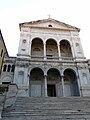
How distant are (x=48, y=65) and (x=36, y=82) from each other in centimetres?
323

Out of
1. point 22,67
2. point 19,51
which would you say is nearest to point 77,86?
point 22,67

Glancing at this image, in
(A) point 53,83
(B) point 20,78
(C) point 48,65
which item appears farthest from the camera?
(A) point 53,83

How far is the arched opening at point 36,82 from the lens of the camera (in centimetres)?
2020

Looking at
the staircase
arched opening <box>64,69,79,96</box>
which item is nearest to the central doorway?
arched opening <box>64,69,79,96</box>

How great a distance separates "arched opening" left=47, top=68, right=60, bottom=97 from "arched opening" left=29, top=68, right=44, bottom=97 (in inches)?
49.8

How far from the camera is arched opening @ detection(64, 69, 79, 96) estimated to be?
20.6 metres

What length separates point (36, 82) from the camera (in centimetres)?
2092

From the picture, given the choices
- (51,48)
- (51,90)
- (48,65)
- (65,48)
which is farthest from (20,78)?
(65,48)

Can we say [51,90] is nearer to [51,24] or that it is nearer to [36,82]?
[36,82]

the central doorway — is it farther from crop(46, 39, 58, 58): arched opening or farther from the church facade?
crop(46, 39, 58, 58): arched opening

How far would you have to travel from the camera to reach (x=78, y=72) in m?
20.3

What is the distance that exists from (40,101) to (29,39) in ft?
42.4

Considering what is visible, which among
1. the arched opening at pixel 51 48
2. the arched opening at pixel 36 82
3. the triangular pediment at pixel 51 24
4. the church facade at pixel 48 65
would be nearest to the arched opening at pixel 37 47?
the church facade at pixel 48 65

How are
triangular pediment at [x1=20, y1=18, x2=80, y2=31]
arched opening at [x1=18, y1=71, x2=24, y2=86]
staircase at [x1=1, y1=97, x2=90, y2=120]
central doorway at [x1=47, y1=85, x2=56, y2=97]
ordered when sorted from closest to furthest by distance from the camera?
staircase at [x1=1, y1=97, x2=90, y2=120] < arched opening at [x1=18, y1=71, x2=24, y2=86] < central doorway at [x1=47, y1=85, x2=56, y2=97] < triangular pediment at [x1=20, y1=18, x2=80, y2=31]
